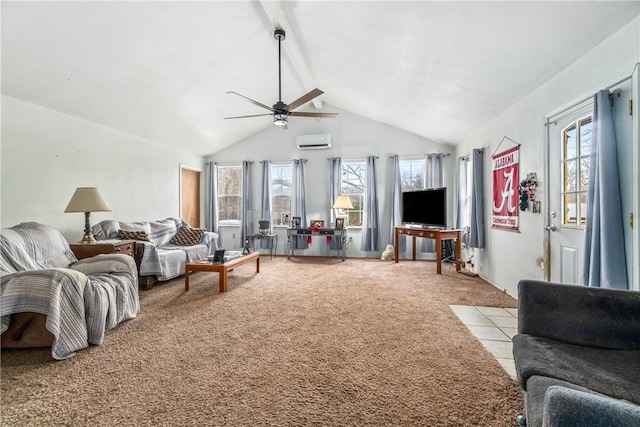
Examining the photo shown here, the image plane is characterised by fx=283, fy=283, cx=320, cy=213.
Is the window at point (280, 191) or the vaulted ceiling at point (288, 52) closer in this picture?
the vaulted ceiling at point (288, 52)

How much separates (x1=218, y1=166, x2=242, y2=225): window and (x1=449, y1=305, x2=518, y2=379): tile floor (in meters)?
5.07

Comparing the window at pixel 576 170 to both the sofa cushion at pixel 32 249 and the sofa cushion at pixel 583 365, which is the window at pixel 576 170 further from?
the sofa cushion at pixel 32 249

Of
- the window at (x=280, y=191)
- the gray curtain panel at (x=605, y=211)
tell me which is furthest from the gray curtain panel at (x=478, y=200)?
the window at (x=280, y=191)

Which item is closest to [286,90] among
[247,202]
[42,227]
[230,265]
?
[247,202]

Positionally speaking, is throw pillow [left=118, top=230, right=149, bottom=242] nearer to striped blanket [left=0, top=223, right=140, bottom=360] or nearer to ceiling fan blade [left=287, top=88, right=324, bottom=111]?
striped blanket [left=0, top=223, right=140, bottom=360]

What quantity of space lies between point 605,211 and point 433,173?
3.79 m

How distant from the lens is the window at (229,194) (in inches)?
261

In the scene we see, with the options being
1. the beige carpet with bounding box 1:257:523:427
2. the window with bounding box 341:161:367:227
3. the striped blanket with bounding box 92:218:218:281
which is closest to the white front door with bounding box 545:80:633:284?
the beige carpet with bounding box 1:257:523:427

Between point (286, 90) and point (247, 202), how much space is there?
2.54 m

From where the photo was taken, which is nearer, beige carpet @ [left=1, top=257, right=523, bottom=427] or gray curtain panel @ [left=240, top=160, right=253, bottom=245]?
beige carpet @ [left=1, top=257, right=523, bottom=427]

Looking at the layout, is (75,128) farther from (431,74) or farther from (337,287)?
(431,74)

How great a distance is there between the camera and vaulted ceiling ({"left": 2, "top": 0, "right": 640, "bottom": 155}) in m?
2.24

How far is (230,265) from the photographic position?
3.51 m

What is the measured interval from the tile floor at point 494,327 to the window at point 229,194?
5.07 metres
